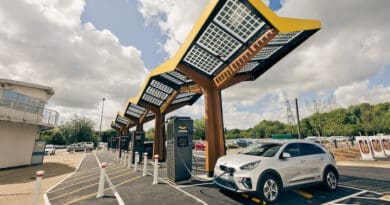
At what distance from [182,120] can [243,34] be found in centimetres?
481

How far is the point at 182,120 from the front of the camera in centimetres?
904

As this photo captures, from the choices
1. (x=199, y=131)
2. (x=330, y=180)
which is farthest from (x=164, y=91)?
(x=199, y=131)

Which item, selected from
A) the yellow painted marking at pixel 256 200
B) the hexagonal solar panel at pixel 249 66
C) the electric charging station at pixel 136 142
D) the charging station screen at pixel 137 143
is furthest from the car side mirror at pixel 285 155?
the charging station screen at pixel 137 143

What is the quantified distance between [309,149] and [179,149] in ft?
17.0

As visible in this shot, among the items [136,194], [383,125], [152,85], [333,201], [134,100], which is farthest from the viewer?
[383,125]

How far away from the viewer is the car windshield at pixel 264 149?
6106 mm

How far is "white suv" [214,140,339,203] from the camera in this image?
17.4 ft

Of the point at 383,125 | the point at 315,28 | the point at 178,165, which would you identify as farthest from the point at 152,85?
the point at 383,125

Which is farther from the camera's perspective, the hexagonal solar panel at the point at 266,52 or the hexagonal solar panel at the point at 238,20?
the hexagonal solar panel at the point at 266,52

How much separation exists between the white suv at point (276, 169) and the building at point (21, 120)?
57.8ft

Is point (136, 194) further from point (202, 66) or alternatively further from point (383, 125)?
point (383, 125)

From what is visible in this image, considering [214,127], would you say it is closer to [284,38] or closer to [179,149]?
[179,149]

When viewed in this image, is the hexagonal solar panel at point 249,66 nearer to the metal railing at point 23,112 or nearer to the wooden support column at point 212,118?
the wooden support column at point 212,118

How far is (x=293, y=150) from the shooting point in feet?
20.6
